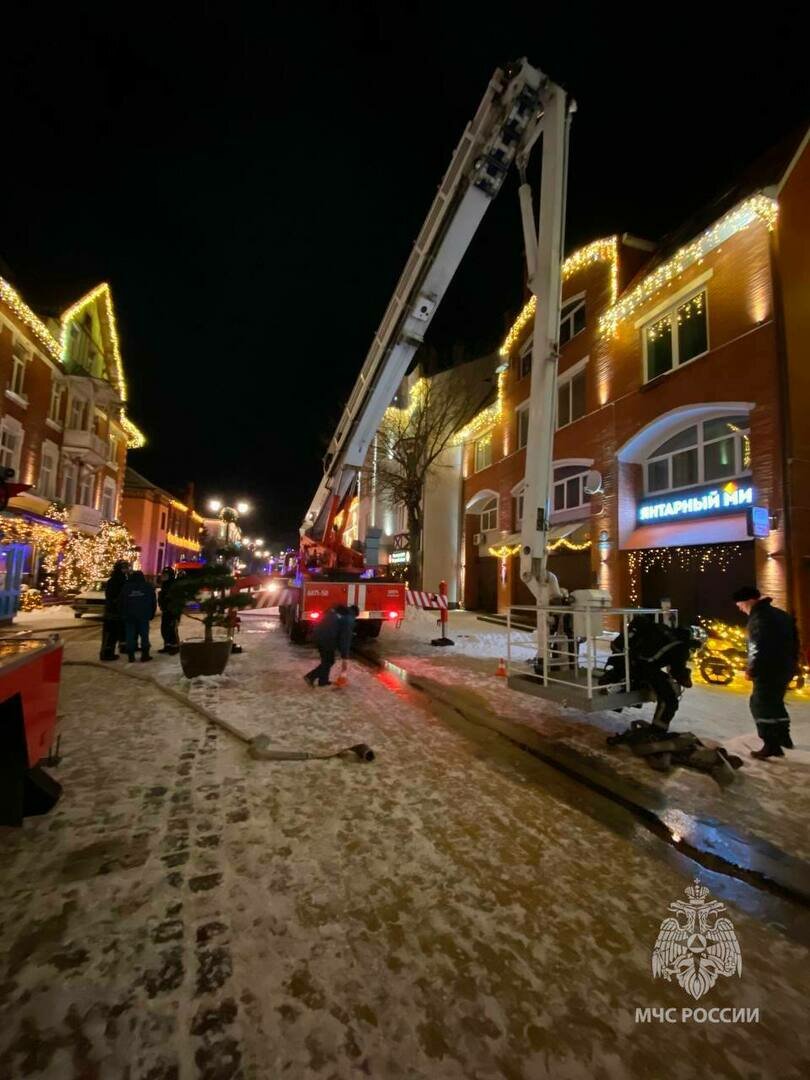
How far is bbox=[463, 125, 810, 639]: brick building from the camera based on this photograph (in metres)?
9.98

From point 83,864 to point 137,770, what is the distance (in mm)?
1489

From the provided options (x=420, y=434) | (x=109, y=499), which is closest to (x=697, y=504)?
(x=420, y=434)

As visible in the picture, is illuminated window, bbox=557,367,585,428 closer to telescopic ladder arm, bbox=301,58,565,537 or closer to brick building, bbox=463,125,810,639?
brick building, bbox=463,125,810,639

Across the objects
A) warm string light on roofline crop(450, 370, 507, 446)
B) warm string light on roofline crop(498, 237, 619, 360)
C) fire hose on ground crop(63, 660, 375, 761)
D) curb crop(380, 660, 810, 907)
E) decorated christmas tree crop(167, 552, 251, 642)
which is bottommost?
curb crop(380, 660, 810, 907)

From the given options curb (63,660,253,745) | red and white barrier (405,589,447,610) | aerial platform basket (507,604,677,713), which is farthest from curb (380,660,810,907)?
red and white barrier (405,589,447,610)

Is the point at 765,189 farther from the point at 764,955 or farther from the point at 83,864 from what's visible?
the point at 83,864

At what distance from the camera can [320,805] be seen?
3.86 meters

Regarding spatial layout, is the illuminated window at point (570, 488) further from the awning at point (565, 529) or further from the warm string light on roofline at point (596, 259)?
the warm string light on roofline at point (596, 259)

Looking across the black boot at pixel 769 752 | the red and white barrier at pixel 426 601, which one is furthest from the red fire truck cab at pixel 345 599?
the black boot at pixel 769 752

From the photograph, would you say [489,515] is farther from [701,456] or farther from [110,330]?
[110,330]

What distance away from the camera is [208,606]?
8492 millimetres

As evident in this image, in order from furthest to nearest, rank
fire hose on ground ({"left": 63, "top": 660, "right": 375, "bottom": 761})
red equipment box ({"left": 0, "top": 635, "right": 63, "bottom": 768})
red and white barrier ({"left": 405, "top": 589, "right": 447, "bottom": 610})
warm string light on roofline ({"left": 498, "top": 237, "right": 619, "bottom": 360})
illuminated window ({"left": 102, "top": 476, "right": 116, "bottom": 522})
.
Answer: illuminated window ({"left": 102, "top": 476, "right": 116, "bottom": 522}) < warm string light on roofline ({"left": 498, "top": 237, "right": 619, "bottom": 360}) < red and white barrier ({"left": 405, "top": 589, "right": 447, "bottom": 610}) < fire hose on ground ({"left": 63, "top": 660, "right": 375, "bottom": 761}) < red equipment box ({"left": 0, "top": 635, "right": 63, "bottom": 768})

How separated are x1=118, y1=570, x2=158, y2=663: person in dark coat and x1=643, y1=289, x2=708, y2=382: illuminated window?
13.8 metres

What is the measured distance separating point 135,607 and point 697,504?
42.1ft
